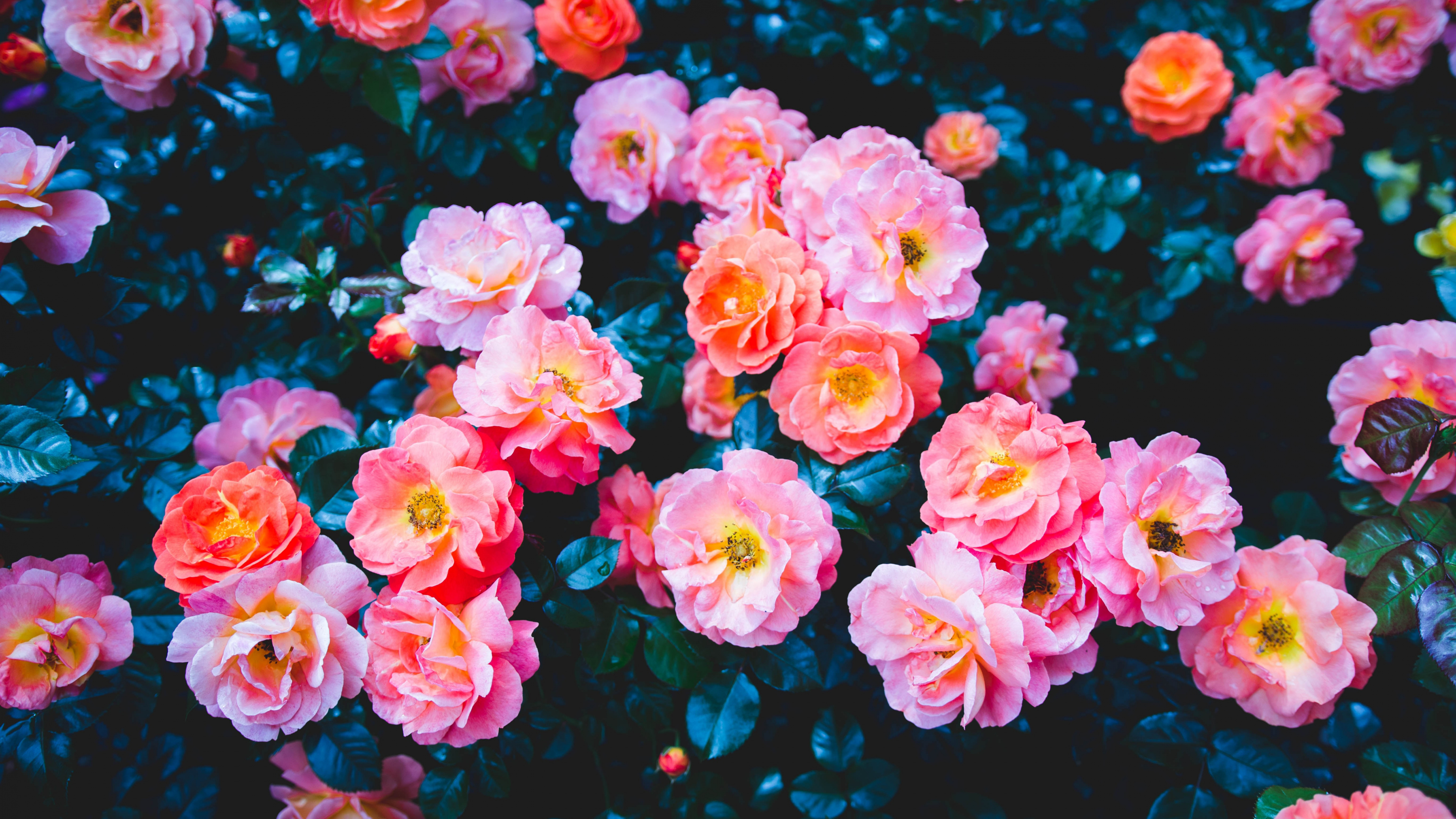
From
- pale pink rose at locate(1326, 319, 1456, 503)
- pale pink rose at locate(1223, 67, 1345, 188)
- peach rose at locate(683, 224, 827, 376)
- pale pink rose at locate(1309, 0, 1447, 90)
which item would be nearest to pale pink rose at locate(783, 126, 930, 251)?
peach rose at locate(683, 224, 827, 376)

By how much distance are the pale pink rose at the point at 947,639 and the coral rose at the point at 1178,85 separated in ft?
4.29

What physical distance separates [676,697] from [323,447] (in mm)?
641

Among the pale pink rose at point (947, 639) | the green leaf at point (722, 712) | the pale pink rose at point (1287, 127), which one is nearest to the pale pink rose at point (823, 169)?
the pale pink rose at point (947, 639)

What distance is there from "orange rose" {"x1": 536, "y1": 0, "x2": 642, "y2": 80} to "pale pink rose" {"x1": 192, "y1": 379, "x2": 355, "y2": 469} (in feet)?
2.38

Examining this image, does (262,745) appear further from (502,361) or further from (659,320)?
(659,320)

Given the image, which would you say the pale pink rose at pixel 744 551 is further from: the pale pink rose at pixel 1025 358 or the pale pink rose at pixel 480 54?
the pale pink rose at pixel 480 54

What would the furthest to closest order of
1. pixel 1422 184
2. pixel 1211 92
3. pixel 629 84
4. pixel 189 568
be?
pixel 1422 184, pixel 1211 92, pixel 629 84, pixel 189 568

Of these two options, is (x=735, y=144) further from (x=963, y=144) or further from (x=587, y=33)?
(x=963, y=144)

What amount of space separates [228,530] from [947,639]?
85cm

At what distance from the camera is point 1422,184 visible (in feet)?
6.60

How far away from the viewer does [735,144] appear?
132 centimetres

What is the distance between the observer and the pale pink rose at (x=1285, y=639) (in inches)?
38.0

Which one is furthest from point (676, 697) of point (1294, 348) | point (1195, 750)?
point (1294, 348)

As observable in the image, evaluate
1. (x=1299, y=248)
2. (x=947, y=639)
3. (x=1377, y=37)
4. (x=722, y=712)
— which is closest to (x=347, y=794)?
(x=722, y=712)
